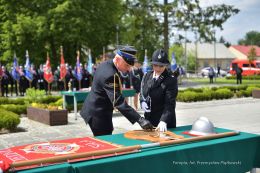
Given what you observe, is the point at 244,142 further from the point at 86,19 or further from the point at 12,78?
the point at 86,19

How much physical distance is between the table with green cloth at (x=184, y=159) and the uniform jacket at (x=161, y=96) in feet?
0.96

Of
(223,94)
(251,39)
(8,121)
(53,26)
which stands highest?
(251,39)

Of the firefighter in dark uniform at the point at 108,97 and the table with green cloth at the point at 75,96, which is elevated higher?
the firefighter in dark uniform at the point at 108,97

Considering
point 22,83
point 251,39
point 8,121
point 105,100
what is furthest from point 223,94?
point 251,39

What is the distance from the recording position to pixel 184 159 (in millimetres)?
3643

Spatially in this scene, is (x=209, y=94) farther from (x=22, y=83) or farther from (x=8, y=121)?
Answer: (x=22, y=83)

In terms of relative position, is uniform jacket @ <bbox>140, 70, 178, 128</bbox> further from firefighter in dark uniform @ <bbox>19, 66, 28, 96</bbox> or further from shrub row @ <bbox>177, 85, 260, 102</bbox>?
firefighter in dark uniform @ <bbox>19, 66, 28, 96</bbox>

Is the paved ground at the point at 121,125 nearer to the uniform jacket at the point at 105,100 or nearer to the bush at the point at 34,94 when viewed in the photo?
the bush at the point at 34,94

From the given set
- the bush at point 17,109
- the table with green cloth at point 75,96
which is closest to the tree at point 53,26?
the bush at point 17,109

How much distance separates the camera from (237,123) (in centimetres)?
1121

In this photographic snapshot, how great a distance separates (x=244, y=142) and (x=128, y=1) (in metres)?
30.0

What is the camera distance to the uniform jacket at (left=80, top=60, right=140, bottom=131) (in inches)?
164

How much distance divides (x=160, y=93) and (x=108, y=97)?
73 centimetres

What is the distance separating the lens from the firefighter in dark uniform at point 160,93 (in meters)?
4.64
